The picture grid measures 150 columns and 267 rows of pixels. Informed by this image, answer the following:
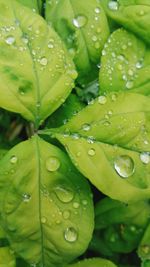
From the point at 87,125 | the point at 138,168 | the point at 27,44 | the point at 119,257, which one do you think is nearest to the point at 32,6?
the point at 27,44

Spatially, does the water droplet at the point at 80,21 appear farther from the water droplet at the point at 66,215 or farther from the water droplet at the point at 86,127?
the water droplet at the point at 66,215

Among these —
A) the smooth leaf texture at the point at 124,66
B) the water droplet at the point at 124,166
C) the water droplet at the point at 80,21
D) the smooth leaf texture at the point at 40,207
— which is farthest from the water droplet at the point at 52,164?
the water droplet at the point at 80,21

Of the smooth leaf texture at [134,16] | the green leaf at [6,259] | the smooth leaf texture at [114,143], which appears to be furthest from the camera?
the smooth leaf texture at [134,16]

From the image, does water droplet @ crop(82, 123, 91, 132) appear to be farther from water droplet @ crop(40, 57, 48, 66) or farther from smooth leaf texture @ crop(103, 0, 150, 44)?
smooth leaf texture @ crop(103, 0, 150, 44)

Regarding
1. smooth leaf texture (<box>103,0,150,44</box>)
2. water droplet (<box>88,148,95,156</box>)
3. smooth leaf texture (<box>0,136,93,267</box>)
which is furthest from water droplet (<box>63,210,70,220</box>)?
smooth leaf texture (<box>103,0,150,44</box>)

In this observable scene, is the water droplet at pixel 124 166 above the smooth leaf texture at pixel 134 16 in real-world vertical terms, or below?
below
